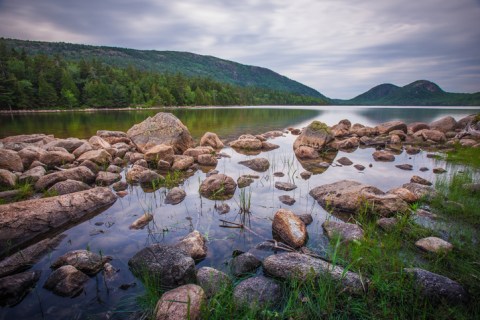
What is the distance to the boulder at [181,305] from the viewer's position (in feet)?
9.05

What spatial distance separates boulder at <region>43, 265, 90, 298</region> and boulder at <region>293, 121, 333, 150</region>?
1378 cm

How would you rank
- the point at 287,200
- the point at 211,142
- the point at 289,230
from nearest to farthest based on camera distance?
the point at 289,230 → the point at 287,200 → the point at 211,142

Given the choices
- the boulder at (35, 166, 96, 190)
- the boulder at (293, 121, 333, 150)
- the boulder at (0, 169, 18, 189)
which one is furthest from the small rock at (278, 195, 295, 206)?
the boulder at (293, 121, 333, 150)

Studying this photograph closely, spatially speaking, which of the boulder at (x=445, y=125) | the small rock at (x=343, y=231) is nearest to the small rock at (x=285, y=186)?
the small rock at (x=343, y=231)

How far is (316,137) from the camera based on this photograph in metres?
15.7

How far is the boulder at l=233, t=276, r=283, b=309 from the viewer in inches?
124

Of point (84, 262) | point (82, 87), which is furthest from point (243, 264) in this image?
point (82, 87)

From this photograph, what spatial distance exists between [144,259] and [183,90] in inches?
4555

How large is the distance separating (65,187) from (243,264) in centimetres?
584

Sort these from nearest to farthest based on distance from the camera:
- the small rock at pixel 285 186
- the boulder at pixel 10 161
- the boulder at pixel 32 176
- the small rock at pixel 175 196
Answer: the small rock at pixel 175 196 < the boulder at pixel 32 176 < the small rock at pixel 285 186 < the boulder at pixel 10 161

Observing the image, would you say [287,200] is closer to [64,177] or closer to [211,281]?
[211,281]

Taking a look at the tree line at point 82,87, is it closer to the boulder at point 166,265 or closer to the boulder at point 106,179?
the boulder at point 106,179

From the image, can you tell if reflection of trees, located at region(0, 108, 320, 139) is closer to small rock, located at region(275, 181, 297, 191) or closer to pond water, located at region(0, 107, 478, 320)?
small rock, located at region(275, 181, 297, 191)

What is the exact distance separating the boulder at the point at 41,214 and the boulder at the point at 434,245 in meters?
7.08
